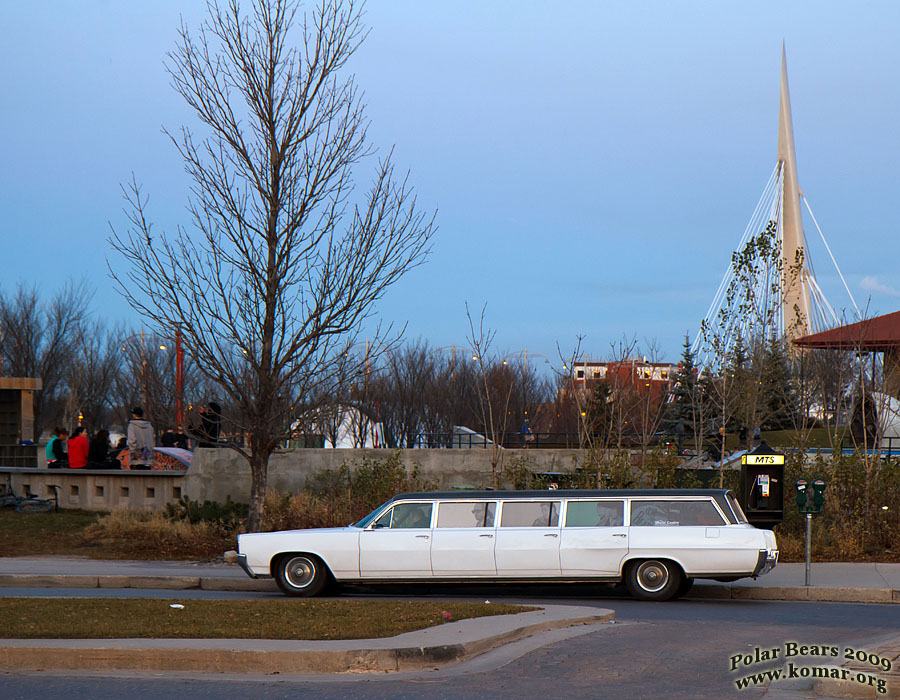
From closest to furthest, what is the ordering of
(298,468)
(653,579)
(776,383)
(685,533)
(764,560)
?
(764,560) → (685,533) → (653,579) → (298,468) → (776,383)

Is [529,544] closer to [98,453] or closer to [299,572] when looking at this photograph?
[299,572]

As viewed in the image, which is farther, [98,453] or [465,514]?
[98,453]

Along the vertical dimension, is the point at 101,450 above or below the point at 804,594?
Result: above

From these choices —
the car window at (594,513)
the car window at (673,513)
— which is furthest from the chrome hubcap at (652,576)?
the car window at (594,513)

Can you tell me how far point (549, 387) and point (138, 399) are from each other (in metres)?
21.5

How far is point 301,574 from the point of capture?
47.0 ft

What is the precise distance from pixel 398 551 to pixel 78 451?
519 inches

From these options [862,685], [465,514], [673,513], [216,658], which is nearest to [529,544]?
[465,514]

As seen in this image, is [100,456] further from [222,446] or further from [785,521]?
[785,521]

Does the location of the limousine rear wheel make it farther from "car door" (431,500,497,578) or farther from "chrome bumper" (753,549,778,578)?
"chrome bumper" (753,549,778,578)

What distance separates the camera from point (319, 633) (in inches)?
386

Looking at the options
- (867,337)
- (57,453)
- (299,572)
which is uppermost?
(867,337)

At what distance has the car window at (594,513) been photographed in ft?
46.2

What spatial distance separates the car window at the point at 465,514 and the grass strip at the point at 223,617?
1950mm
